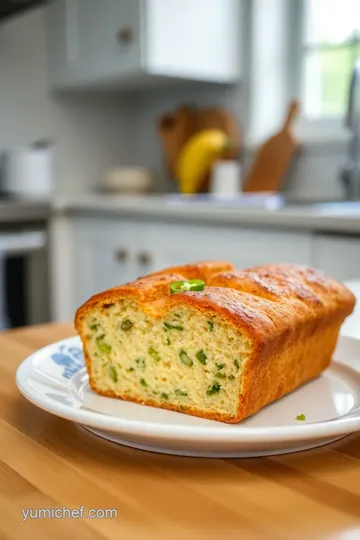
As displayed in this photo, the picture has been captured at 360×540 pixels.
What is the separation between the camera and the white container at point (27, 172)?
114 inches

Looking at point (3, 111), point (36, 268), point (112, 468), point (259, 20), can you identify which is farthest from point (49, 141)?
point (112, 468)

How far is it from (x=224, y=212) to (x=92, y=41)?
4.12ft

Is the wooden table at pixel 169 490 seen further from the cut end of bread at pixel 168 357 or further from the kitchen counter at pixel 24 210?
the kitchen counter at pixel 24 210

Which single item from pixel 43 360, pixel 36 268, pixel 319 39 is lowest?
pixel 36 268

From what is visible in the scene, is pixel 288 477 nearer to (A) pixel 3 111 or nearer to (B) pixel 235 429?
(B) pixel 235 429

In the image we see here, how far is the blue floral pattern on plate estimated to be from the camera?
0.82 metres

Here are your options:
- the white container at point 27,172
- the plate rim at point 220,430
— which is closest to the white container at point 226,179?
the white container at point 27,172

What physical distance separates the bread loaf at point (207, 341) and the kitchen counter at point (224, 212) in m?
1.07

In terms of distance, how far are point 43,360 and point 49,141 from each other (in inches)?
98.0

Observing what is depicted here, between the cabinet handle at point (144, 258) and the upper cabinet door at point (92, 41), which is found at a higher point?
the upper cabinet door at point (92, 41)

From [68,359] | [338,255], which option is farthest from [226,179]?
[68,359]

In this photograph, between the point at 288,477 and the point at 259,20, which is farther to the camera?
the point at 259,20

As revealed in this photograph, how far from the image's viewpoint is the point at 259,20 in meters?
2.90

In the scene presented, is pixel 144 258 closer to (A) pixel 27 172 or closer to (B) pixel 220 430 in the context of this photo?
(A) pixel 27 172
